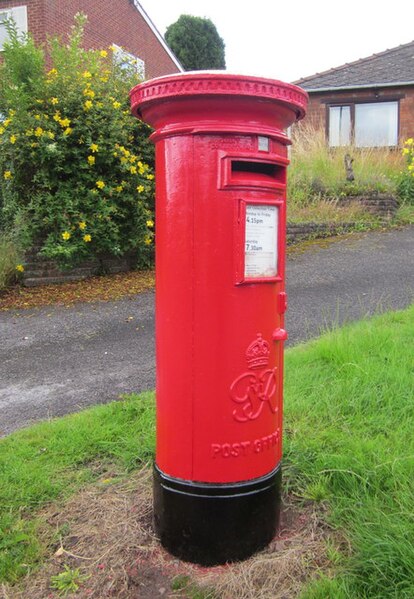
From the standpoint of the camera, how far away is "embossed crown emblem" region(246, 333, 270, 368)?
2.02m

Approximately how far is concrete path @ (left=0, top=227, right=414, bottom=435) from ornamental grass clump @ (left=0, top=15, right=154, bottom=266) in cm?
111

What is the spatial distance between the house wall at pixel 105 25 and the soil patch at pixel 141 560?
13788 millimetres

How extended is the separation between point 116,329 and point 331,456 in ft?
10.9

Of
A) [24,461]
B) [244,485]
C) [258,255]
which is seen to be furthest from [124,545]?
[258,255]

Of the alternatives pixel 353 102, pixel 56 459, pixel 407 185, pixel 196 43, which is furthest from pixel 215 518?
pixel 196 43

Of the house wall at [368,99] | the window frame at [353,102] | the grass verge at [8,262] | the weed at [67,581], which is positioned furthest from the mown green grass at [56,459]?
the window frame at [353,102]

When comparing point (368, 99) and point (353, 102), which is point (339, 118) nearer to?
point (353, 102)

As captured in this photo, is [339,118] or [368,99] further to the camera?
[339,118]

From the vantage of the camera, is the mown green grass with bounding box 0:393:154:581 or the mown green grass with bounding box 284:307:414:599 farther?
the mown green grass with bounding box 0:393:154:581

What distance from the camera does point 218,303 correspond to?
1974 mm

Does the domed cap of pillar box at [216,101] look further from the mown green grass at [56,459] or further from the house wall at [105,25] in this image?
the house wall at [105,25]

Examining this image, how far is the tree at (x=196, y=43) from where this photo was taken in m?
25.7

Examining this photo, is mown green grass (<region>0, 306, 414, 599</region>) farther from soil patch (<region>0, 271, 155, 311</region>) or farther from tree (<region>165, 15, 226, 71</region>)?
tree (<region>165, 15, 226, 71</region>)

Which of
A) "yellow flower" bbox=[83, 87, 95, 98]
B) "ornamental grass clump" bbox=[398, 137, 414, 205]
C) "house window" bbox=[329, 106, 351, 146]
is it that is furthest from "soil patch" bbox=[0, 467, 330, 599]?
"house window" bbox=[329, 106, 351, 146]
